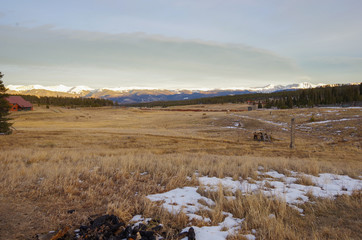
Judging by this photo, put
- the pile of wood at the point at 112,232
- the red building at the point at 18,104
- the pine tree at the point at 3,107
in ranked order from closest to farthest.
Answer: the pile of wood at the point at 112,232 < the pine tree at the point at 3,107 < the red building at the point at 18,104

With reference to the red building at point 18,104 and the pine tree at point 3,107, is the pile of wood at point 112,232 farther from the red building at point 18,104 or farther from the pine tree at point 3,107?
the red building at point 18,104

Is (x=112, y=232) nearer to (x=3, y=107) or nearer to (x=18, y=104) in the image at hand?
(x=3, y=107)

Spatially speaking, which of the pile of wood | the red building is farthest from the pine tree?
the red building

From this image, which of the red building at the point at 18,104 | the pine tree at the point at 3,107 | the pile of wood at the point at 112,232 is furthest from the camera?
the red building at the point at 18,104

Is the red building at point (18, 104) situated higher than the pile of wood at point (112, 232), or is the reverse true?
the red building at point (18, 104)

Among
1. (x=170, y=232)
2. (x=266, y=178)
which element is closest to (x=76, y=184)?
(x=170, y=232)

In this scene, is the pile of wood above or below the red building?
below

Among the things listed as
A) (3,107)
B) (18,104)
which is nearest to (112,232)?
(3,107)

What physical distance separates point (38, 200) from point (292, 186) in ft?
26.7

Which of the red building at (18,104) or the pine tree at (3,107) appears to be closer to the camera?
the pine tree at (3,107)

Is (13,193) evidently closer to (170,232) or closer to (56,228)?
(56,228)

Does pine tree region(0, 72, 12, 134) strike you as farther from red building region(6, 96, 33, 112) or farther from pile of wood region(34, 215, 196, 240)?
red building region(6, 96, 33, 112)

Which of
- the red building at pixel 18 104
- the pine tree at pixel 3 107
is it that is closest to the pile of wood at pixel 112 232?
the pine tree at pixel 3 107

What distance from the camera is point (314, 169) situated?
9.41m
